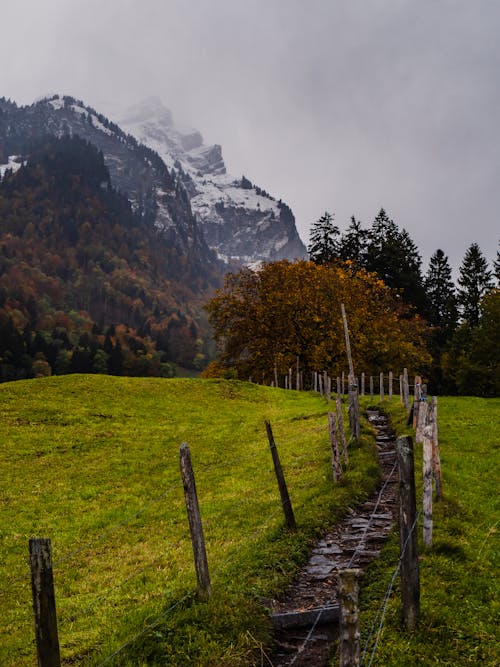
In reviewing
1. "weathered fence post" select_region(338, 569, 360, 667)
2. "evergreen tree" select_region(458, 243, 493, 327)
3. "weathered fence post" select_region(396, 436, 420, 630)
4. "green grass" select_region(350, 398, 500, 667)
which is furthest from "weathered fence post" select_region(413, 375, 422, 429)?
"evergreen tree" select_region(458, 243, 493, 327)

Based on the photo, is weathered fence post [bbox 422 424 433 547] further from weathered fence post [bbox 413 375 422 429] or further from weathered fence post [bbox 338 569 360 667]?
weathered fence post [bbox 413 375 422 429]

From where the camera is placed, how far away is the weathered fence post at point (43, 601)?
7.11 m

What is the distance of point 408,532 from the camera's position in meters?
9.07

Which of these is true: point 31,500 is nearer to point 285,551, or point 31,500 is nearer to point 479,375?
point 285,551

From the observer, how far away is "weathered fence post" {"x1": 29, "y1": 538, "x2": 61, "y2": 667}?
7.11m

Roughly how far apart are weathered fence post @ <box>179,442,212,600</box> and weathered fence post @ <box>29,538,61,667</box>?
3535 mm

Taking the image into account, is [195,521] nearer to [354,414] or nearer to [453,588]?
[453,588]

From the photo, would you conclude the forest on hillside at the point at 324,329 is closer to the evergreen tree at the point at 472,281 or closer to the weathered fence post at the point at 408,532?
the evergreen tree at the point at 472,281

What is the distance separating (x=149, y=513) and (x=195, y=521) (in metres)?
13.9

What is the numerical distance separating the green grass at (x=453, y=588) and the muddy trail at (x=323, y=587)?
29.5 inches

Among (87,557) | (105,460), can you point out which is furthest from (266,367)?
(87,557)

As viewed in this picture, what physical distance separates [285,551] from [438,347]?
90766mm

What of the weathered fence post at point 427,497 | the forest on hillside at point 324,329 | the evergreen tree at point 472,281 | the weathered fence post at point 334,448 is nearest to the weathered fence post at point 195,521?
the weathered fence post at point 427,497

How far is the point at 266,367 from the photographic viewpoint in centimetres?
7169
